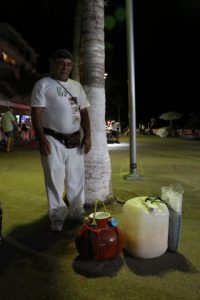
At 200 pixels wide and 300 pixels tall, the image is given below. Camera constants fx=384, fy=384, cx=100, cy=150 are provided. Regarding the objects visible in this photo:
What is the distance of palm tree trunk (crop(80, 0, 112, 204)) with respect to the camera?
6207 millimetres

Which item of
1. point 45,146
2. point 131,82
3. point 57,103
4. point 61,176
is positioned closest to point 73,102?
point 57,103

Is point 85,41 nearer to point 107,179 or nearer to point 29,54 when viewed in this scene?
point 107,179

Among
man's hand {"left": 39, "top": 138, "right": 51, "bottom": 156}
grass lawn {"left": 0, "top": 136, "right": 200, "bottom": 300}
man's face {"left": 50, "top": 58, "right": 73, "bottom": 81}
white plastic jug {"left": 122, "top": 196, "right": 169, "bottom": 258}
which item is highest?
man's face {"left": 50, "top": 58, "right": 73, "bottom": 81}

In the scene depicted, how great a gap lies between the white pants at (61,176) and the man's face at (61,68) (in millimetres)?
779

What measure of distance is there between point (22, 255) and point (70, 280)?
0.86 metres

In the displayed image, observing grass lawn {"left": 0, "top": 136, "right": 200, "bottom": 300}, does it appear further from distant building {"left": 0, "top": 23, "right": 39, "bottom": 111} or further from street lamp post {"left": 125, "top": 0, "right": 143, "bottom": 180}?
distant building {"left": 0, "top": 23, "right": 39, "bottom": 111}

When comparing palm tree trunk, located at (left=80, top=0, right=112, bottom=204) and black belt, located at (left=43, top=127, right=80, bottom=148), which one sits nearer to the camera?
black belt, located at (left=43, top=127, right=80, bottom=148)

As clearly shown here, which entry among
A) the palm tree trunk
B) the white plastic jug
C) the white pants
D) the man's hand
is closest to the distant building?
the palm tree trunk

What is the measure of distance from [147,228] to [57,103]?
73.8 inches

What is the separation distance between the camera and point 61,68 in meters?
A: 4.82

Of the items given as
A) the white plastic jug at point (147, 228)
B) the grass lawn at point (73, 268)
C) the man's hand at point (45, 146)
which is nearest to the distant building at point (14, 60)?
the grass lawn at point (73, 268)

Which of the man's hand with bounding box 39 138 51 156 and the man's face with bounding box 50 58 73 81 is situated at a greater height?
the man's face with bounding box 50 58 73 81

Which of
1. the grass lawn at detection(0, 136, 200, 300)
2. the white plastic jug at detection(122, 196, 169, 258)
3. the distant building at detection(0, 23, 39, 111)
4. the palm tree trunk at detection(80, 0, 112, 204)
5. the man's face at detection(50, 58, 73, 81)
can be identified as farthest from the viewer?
the distant building at detection(0, 23, 39, 111)

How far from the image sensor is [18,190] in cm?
800
